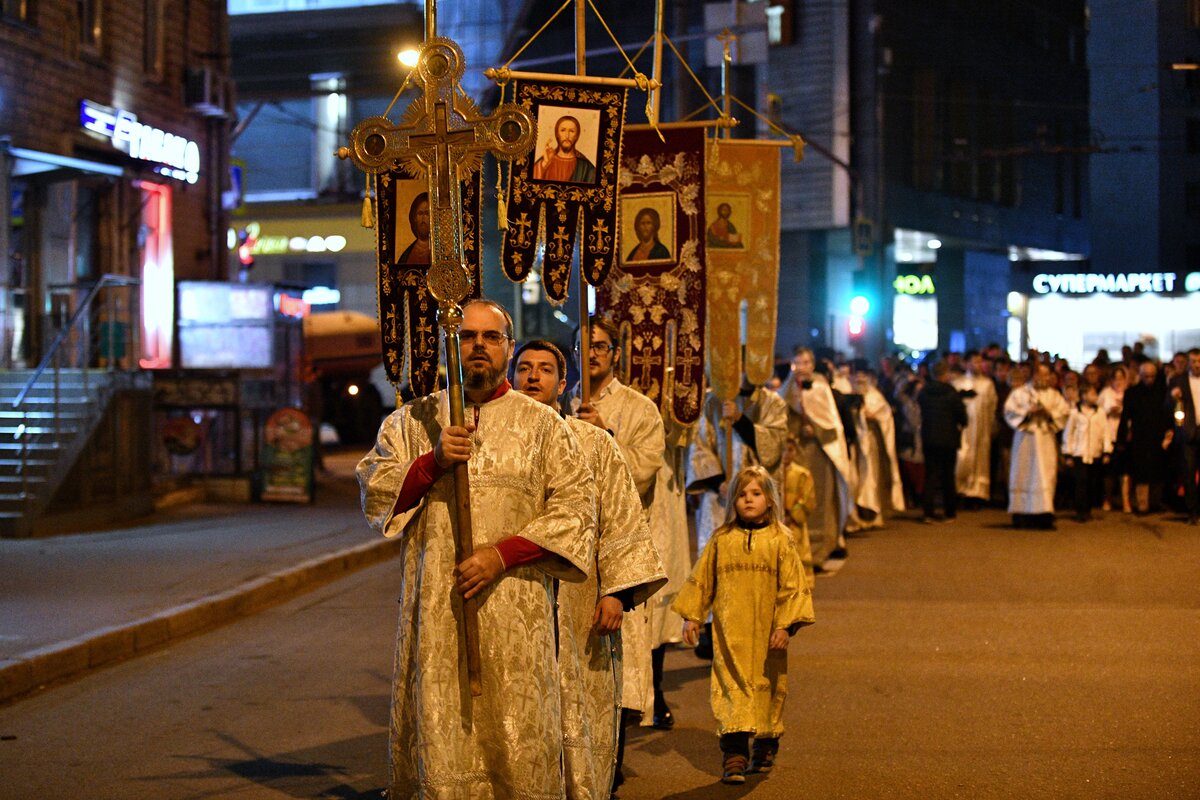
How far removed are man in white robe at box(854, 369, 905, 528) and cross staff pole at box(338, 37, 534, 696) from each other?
13641 millimetres

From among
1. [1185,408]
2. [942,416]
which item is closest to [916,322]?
[942,416]

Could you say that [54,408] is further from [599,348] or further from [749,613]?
[749,613]

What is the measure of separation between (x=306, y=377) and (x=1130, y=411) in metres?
12.4

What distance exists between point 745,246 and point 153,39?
13619 mm

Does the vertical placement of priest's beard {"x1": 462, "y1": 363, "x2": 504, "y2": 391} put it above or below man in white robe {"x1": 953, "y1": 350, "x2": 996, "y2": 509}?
above

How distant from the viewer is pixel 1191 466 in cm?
1908

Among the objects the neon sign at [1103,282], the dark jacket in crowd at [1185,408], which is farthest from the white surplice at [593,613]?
the neon sign at [1103,282]

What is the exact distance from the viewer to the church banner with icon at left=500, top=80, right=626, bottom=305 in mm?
8438

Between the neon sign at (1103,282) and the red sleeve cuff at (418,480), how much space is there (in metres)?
32.5

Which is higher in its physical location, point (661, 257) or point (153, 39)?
point (153, 39)

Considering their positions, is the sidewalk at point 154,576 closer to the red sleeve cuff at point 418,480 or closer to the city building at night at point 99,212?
the city building at night at point 99,212

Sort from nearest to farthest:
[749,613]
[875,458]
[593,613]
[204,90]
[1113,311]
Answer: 1. [593,613]
2. [749,613]
3. [875,458]
4. [204,90]
5. [1113,311]

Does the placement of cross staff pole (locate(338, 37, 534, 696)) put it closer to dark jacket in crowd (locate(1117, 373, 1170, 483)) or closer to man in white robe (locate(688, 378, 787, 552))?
man in white robe (locate(688, 378, 787, 552))

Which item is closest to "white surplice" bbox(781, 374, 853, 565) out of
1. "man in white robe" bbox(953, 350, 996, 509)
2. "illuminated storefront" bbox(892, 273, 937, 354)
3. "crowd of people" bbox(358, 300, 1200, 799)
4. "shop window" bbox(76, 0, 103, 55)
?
"crowd of people" bbox(358, 300, 1200, 799)
